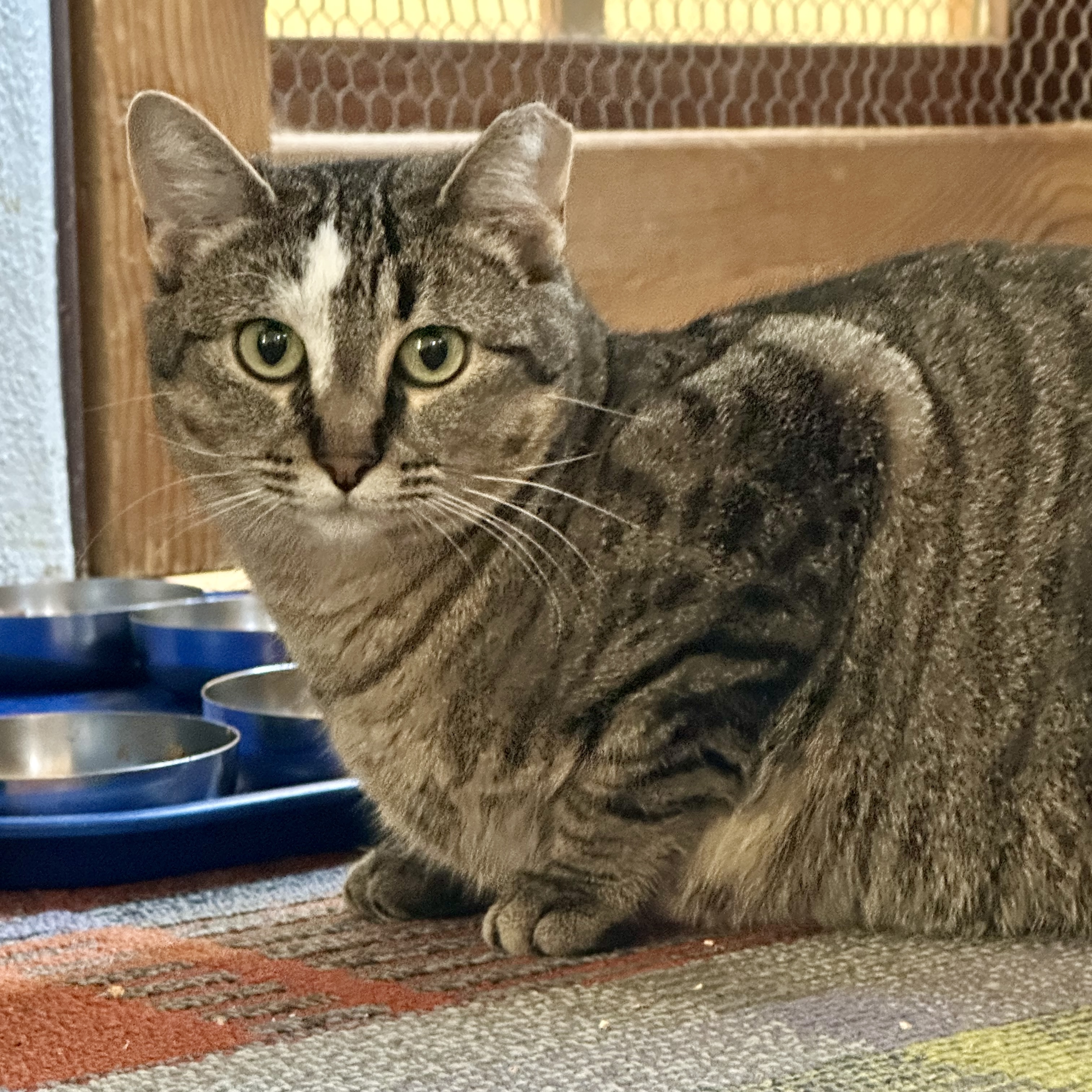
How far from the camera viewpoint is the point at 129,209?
2.22m

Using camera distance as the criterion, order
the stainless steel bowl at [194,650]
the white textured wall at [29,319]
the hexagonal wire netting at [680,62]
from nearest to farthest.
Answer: the stainless steel bowl at [194,650] < the white textured wall at [29,319] < the hexagonal wire netting at [680,62]

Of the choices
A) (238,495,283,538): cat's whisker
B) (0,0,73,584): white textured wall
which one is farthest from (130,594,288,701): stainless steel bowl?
(0,0,73,584): white textured wall

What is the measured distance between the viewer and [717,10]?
94.0 inches

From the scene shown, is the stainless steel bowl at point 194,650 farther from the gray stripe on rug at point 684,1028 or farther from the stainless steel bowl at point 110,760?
the gray stripe on rug at point 684,1028

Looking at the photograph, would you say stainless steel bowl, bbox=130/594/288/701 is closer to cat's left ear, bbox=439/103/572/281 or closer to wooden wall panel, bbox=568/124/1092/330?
cat's left ear, bbox=439/103/572/281

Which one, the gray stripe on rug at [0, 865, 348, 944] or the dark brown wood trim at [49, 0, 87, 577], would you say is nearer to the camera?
the gray stripe on rug at [0, 865, 348, 944]

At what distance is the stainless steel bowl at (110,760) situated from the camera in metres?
1.31

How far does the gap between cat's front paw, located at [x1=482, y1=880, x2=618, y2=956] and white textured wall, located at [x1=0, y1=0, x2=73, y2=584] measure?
1.24 meters

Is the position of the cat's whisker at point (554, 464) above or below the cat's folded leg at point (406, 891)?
above

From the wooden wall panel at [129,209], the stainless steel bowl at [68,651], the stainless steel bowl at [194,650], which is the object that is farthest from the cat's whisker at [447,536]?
the wooden wall panel at [129,209]

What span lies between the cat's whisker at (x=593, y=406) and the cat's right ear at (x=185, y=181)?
0.25 metres

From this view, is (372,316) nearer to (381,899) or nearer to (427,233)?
(427,233)

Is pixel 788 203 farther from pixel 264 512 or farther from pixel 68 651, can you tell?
pixel 264 512

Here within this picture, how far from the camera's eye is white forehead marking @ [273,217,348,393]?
116cm
